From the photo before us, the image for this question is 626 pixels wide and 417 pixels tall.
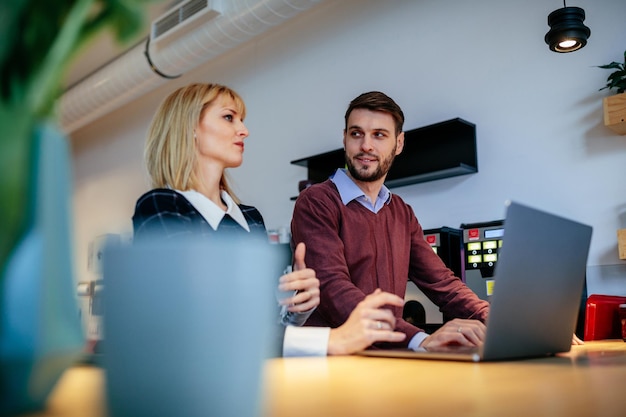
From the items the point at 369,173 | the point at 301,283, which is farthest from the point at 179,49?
the point at 301,283

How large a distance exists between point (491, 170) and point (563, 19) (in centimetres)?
101

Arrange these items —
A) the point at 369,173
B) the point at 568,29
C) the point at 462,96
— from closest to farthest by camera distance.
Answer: the point at 369,173, the point at 568,29, the point at 462,96

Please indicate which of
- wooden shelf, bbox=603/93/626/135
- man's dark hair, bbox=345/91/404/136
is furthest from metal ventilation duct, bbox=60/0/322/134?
wooden shelf, bbox=603/93/626/135

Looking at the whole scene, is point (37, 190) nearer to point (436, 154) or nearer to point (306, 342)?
point (306, 342)

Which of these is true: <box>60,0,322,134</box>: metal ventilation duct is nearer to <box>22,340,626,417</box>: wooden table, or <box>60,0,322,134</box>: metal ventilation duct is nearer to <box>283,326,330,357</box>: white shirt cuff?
<box>283,326,330,357</box>: white shirt cuff

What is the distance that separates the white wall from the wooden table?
7.83 feet

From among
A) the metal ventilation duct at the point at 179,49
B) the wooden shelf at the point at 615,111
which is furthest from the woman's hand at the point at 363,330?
the metal ventilation duct at the point at 179,49

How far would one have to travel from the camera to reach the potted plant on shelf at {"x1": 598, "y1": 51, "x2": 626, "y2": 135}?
2.71 m

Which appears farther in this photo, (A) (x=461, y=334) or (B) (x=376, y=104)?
(B) (x=376, y=104)

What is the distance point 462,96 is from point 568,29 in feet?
3.38

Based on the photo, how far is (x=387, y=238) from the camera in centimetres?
213

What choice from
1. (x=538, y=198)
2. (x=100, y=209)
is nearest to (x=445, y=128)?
(x=538, y=198)

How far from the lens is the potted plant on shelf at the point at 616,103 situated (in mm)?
2707

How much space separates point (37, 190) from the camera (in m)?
0.29
